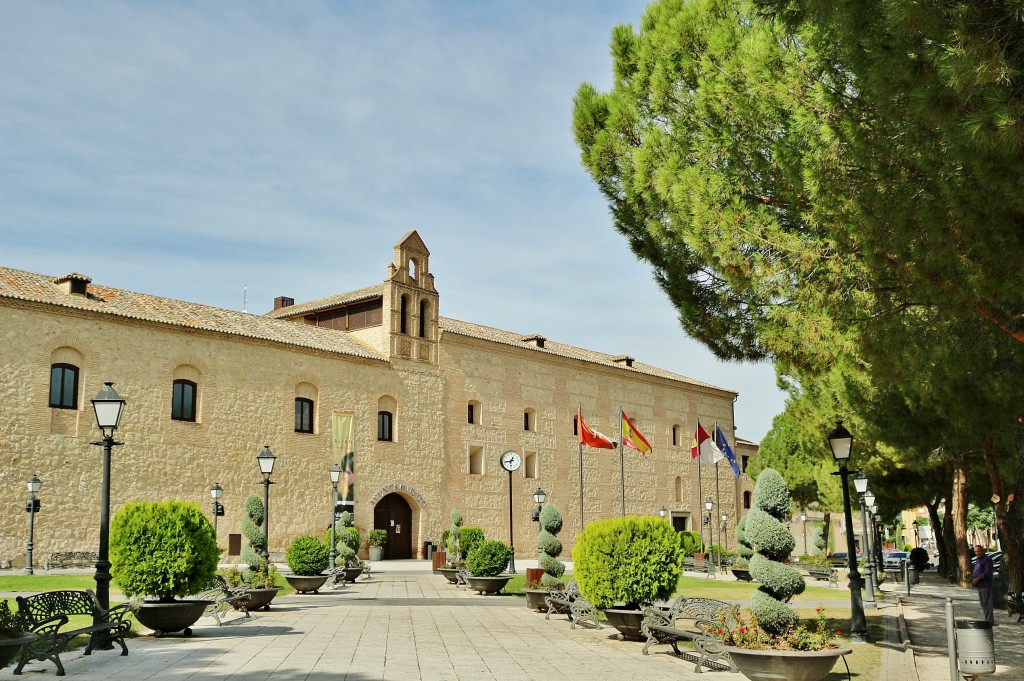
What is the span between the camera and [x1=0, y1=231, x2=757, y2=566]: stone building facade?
2370cm

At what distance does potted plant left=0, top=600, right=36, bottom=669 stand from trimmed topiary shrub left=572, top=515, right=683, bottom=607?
6383mm

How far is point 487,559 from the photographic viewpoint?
18.6 meters

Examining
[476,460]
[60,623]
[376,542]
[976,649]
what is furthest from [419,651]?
[476,460]

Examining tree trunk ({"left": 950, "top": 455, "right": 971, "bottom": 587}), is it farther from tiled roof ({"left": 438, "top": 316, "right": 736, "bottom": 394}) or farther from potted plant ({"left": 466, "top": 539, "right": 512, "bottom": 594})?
tiled roof ({"left": 438, "top": 316, "right": 736, "bottom": 394})

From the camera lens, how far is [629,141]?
12.3 metres

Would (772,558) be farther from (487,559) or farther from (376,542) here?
(376,542)

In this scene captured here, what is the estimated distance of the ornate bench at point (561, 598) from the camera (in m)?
13.3

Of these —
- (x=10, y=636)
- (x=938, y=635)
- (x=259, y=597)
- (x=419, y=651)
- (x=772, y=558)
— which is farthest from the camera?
(x=259, y=597)

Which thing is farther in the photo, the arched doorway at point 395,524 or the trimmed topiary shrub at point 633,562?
the arched doorway at point 395,524

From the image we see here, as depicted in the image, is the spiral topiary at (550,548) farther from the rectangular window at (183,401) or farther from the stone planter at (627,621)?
the rectangular window at (183,401)

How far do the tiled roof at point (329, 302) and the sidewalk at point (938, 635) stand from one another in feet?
66.3

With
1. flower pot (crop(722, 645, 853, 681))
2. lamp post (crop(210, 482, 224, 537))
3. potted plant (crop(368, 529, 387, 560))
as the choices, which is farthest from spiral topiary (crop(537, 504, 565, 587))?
potted plant (crop(368, 529, 387, 560))

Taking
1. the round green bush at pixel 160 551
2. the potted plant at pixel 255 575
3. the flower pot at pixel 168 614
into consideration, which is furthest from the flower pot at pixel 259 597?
the round green bush at pixel 160 551

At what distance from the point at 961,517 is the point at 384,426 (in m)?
18.5
